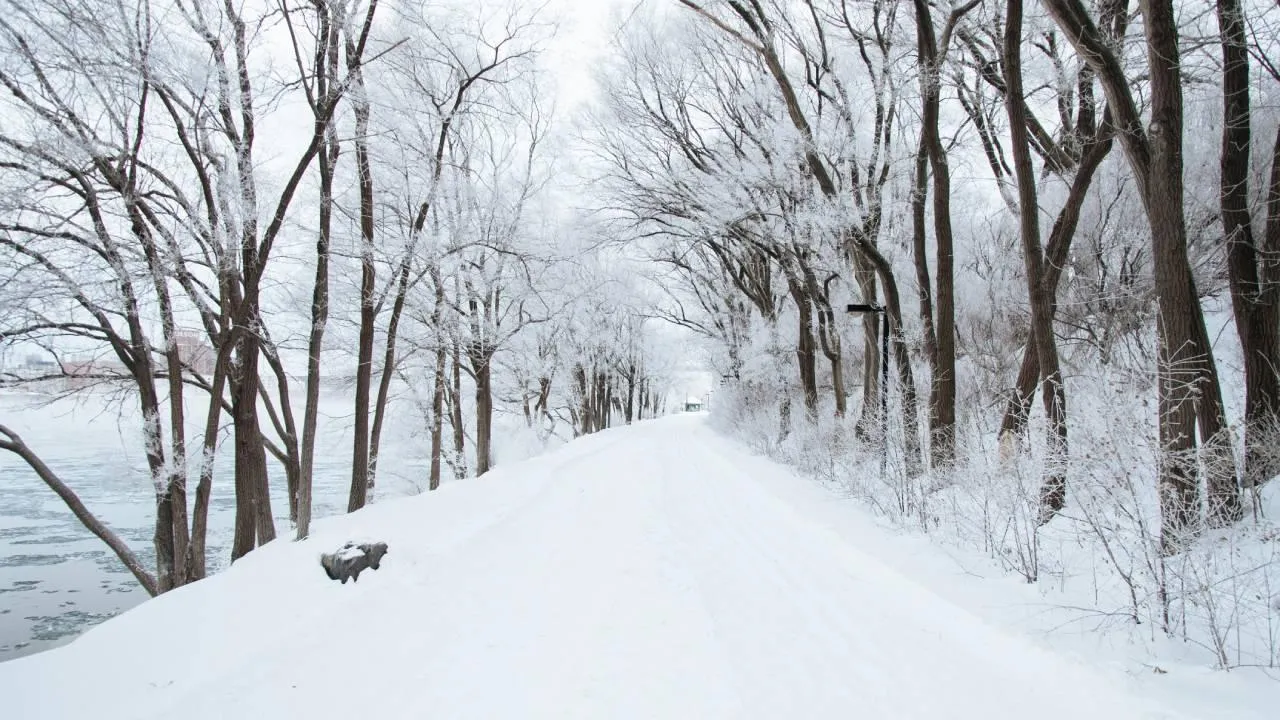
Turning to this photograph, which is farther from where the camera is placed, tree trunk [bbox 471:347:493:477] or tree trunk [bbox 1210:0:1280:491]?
tree trunk [bbox 471:347:493:477]

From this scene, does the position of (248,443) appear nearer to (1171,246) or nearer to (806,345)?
(1171,246)

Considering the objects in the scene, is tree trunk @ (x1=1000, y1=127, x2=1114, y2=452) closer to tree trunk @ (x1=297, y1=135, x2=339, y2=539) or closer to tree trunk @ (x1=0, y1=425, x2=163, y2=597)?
tree trunk @ (x1=297, y1=135, x2=339, y2=539)

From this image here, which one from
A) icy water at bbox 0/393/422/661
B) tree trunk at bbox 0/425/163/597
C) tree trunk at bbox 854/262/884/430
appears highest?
tree trunk at bbox 854/262/884/430

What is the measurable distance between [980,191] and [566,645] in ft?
60.8

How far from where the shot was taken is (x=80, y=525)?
1919 cm

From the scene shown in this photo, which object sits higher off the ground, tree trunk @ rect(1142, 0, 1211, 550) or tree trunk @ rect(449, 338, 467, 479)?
tree trunk @ rect(1142, 0, 1211, 550)

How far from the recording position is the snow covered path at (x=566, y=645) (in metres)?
2.76

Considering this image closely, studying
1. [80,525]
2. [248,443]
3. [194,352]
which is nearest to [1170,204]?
[248,443]

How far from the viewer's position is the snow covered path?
276 cm

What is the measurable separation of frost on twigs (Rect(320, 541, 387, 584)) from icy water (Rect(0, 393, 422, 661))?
643 centimetres

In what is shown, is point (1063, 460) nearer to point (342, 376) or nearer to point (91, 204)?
point (91, 204)

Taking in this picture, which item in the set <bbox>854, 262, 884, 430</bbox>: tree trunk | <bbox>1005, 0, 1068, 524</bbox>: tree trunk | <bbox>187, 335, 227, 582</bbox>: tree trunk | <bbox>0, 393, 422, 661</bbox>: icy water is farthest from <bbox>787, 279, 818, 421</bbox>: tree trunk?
<bbox>187, 335, 227, 582</bbox>: tree trunk

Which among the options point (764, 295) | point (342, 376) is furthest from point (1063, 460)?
point (342, 376)

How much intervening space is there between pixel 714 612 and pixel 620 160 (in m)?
12.4
